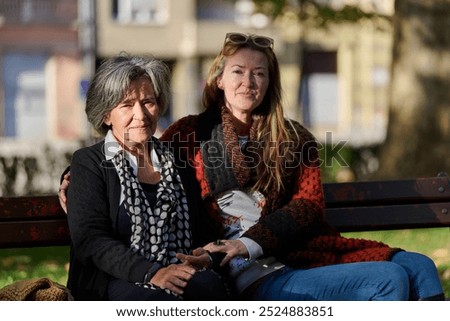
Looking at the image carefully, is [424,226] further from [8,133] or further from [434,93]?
[8,133]

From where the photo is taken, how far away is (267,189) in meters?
4.90

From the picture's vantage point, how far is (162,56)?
34.0 metres

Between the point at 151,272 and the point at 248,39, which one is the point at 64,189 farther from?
the point at 248,39

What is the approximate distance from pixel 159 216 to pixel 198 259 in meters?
0.22

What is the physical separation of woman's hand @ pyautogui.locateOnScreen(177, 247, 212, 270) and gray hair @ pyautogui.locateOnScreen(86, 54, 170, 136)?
639 millimetres

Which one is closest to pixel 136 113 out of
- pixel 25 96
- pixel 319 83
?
pixel 25 96

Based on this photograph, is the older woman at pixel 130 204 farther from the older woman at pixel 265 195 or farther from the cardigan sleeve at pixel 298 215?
the cardigan sleeve at pixel 298 215

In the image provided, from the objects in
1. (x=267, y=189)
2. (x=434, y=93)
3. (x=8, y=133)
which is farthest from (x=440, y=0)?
(x=8, y=133)

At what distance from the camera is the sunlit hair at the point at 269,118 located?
4.90 meters

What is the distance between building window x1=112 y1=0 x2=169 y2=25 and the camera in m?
35.1

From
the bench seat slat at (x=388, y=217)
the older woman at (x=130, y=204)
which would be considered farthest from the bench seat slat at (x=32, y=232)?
the bench seat slat at (x=388, y=217)

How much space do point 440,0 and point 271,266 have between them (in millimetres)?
7746

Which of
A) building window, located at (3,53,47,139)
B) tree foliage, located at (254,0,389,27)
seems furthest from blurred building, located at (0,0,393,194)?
tree foliage, located at (254,0,389,27)

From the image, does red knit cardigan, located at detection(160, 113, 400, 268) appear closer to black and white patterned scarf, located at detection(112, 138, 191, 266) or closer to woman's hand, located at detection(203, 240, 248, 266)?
woman's hand, located at detection(203, 240, 248, 266)
